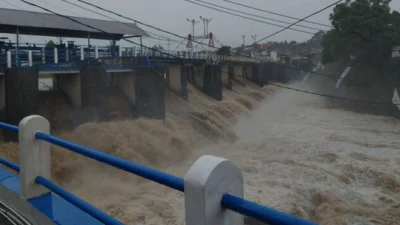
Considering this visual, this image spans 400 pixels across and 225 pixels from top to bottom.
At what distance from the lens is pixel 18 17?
50.2ft

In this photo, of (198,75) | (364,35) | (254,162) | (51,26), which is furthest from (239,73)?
(254,162)

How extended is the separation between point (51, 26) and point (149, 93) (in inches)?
202

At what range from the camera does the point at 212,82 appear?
22.6 meters

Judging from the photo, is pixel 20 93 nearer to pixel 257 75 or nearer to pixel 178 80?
pixel 178 80

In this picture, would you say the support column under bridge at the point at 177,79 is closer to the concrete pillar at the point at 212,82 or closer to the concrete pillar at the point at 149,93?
the concrete pillar at the point at 212,82

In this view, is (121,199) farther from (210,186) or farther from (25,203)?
(210,186)

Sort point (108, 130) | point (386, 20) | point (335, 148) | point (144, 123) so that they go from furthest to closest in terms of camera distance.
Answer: point (386, 20) → point (335, 148) → point (144, 123) → point (108, 130)

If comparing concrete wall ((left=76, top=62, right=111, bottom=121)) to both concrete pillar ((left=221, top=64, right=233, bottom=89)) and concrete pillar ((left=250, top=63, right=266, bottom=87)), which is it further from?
concrete pillar ((left=250, top=63, right=266, bottom=87))

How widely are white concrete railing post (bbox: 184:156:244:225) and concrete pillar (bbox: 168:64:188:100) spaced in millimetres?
18046

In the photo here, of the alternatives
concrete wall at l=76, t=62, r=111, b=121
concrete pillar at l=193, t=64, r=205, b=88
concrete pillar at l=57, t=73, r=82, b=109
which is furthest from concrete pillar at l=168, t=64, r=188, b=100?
concrete pillar at l=57, t=73, r=82, b=109

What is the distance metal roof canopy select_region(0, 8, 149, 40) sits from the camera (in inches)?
585

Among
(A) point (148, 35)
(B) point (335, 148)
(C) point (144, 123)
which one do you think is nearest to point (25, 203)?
(C) point (144, 123)

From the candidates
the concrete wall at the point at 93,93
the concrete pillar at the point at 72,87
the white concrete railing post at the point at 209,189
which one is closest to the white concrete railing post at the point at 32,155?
the white concrete railing post at the point at 209,189

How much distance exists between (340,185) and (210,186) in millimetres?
10175
